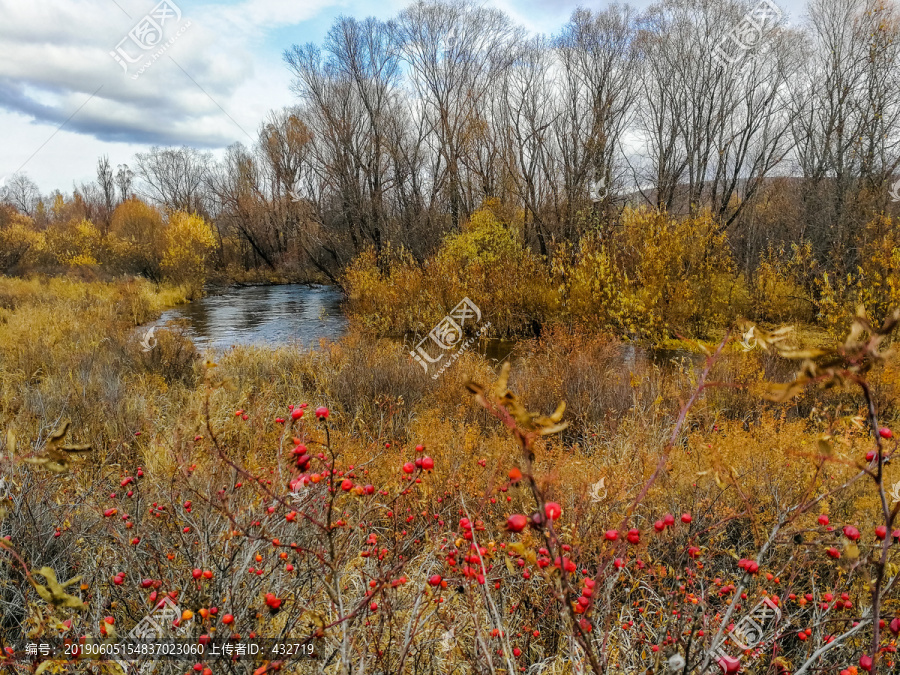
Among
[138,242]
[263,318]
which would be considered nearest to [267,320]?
[263,318]

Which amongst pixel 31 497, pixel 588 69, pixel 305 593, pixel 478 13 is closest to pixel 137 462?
pixel 31 497

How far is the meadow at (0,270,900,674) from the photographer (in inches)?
50.8

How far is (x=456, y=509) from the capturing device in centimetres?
364

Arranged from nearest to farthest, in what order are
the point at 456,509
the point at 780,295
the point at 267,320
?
the point at 456,509, the point at 780,295, the point at 267,320

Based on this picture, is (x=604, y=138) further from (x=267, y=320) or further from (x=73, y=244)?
(x=73, y=244)

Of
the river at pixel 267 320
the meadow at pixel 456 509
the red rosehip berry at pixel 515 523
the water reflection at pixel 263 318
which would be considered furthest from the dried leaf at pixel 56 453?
the water reflection at pixel 263 318

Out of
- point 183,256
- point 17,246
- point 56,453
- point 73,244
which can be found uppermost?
point 73,244

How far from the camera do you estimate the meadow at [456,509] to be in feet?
4.24

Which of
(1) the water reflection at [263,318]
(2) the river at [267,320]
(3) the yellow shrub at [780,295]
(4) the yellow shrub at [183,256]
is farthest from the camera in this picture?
(4) the yellow shrub at [183,256]

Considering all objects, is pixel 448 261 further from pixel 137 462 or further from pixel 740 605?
pixel 740 605

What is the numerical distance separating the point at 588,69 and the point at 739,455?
16845 mm

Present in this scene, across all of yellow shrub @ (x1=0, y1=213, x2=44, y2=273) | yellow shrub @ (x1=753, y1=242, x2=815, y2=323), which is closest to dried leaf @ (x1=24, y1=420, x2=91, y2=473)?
yellow shrub @ (x1=753, y1=242, x2=815, y2=323)

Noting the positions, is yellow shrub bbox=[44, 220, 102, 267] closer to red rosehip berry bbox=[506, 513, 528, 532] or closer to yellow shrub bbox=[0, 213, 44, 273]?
yellow shrub bbox=[0, 213, 44, 273]

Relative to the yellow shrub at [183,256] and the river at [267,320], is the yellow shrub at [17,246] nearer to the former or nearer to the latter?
the yellow shrub at [183,256]
